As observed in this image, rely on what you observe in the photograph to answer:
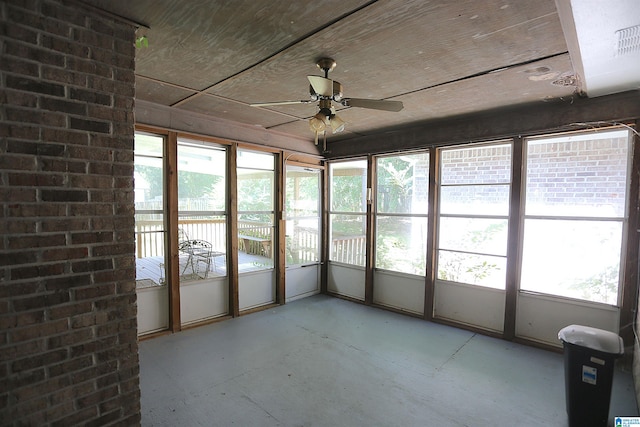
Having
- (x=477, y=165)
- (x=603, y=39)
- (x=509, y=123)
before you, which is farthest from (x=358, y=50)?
(x=477, y=165)

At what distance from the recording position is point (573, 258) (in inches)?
131

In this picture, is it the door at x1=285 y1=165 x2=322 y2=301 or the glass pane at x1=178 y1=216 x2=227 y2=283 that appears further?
→ the door at x1=285 y1=165 x2=322 y2=301

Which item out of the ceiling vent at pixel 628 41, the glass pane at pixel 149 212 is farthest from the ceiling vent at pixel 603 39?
the glass pane at pixel 149 212

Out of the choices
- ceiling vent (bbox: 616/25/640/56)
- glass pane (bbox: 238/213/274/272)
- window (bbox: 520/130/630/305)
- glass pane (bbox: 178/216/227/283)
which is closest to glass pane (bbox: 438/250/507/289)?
window (bbox: 520/130/630/305)

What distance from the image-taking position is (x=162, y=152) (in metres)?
3.69

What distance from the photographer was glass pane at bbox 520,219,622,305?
10.3 feet

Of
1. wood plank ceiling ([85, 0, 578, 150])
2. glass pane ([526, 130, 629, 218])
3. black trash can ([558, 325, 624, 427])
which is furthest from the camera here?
glass pane ([526, 130, 629, 218])

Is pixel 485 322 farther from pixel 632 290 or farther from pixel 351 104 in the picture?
pixel 351 104

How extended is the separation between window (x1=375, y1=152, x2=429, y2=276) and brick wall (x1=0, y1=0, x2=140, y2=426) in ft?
12.2

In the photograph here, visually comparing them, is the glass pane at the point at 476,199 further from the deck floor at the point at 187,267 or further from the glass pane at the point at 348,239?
the deck floor at the point at 187,267

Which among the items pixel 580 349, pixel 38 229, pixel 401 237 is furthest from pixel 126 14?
pixel 401 237

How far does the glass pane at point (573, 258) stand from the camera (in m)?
3.13

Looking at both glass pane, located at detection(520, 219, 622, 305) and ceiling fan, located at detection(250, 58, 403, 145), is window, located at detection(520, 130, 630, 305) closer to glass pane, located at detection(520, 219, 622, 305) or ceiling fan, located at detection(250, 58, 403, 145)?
glass pane, located at detection(520, 219, 622, 305)

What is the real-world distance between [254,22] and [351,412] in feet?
9.27
